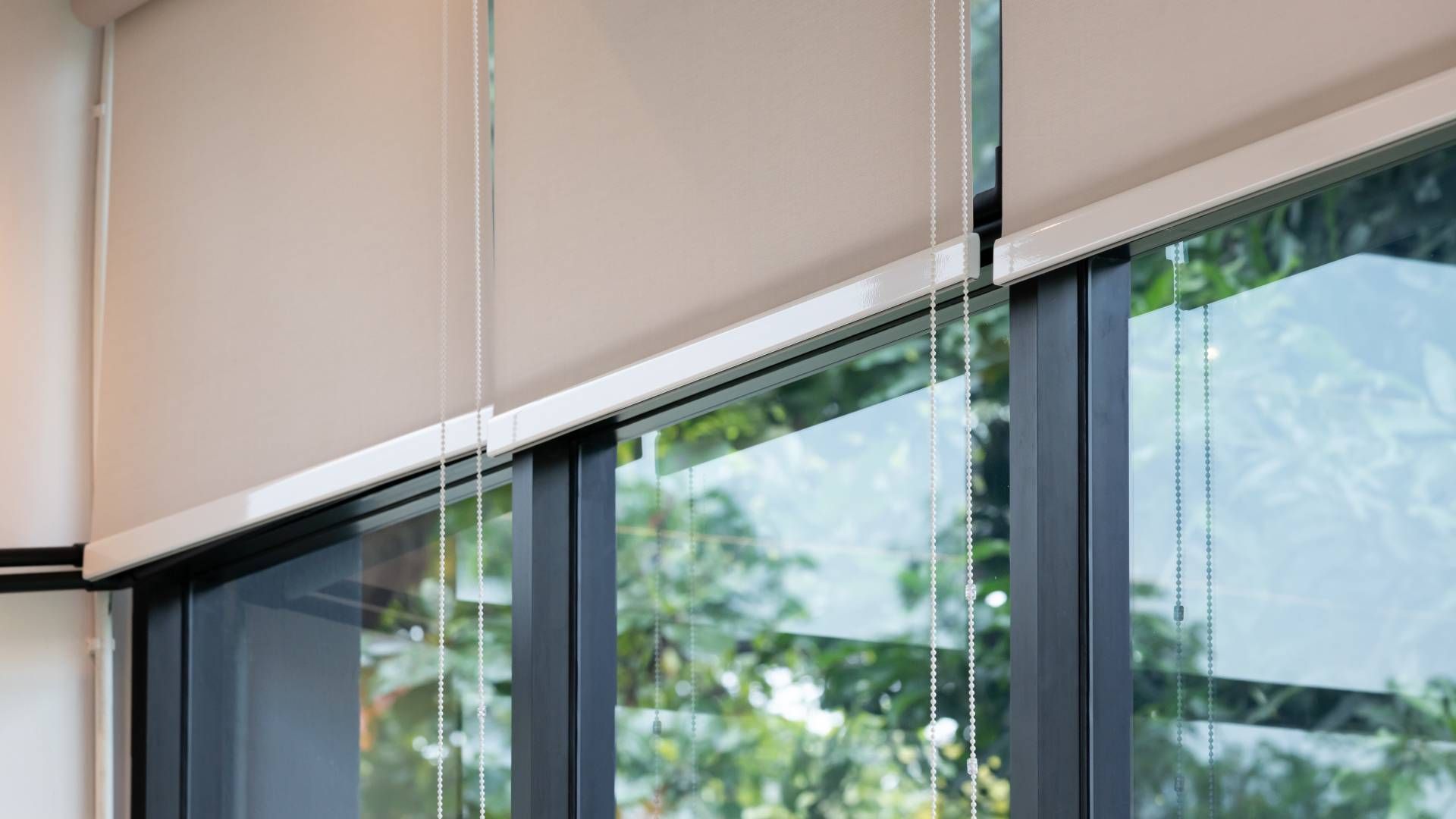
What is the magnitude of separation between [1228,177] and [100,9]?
1993 millimetres

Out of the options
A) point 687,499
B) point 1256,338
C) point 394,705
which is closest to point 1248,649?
point 1256,338

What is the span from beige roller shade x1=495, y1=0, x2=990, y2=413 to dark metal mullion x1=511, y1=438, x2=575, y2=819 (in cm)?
11

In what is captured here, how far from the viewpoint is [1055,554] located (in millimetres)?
1213

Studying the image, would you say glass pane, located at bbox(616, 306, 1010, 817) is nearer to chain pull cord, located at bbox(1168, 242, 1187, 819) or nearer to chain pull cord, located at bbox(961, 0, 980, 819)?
chain pull cord, located at bbox(961, 0, 980, 819)

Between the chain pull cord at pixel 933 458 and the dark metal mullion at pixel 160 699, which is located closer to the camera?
the chain pull cord at pixel 933 458

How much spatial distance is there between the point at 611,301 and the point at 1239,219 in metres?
0.75

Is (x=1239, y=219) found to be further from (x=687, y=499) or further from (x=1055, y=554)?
(x=687, y=499)

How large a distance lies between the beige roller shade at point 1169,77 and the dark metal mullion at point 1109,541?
0.34ft

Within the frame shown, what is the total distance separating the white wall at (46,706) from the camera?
2.22 meters

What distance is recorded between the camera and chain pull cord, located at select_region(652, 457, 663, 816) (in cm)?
164

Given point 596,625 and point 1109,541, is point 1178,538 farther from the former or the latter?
point 596,625

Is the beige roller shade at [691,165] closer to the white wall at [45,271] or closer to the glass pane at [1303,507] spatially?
the glass pane at [1303,507]

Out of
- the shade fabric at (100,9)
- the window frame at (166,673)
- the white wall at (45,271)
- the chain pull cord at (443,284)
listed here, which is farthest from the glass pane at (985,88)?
the white wall at (45,271)

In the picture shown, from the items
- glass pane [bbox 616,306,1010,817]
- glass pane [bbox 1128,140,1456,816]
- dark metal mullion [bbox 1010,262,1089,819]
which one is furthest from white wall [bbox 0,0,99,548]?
glass pane [bbox 1128,140,1456,816]
